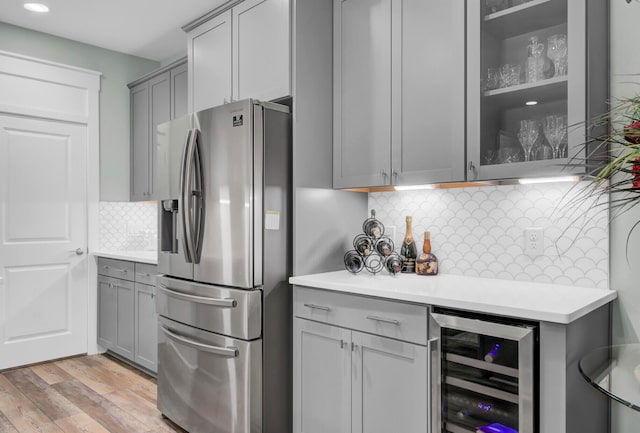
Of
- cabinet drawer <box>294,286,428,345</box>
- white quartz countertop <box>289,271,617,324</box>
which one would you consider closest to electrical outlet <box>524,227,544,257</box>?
white quartz countertop <box>289,271,617,324</box>

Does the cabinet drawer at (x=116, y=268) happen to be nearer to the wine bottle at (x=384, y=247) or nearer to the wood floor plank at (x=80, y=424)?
the wood floor plank at (x=80, y=424)

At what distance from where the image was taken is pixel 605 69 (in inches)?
75.8

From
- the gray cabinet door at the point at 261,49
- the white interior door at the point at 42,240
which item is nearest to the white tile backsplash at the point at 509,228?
the gray cabinet door at the point at 261,49

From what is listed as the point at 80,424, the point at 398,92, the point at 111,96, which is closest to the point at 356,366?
the point at 398,92

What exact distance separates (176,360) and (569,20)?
Result: 2.61m

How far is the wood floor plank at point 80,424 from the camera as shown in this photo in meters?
2.67

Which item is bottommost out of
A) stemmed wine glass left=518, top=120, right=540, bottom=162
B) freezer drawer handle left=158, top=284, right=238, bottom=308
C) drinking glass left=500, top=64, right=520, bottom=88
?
freezer drawer handle left=158, top=284, right=238, bottom=308

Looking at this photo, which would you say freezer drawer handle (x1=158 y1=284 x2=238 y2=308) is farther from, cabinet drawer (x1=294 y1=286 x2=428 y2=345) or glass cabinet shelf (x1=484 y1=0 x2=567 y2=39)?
glass cabinet shelf (x1=484 y1=0 x2=567 y2=39)

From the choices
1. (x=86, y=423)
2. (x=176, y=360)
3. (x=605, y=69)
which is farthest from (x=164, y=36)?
(x=605, y=69)

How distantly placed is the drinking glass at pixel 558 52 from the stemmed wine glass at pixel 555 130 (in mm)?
178

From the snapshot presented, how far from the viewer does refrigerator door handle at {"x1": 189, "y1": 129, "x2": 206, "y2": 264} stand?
2.52 metres

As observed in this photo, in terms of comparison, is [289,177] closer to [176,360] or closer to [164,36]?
[176,360]

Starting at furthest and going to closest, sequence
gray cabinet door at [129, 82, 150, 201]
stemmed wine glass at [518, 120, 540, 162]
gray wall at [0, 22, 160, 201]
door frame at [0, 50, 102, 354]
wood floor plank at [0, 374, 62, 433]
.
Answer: gray cabinet door at [129, 82, 150, 201]
gray wall at [0, 22, 160, 201]
door frame at [0, 50, 102, 354]
wood floor plank at [0, 374, 62, 433]
stemmed wine glass at [518, 120, 540, 162]

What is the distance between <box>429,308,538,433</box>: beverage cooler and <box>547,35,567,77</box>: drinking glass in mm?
1032
